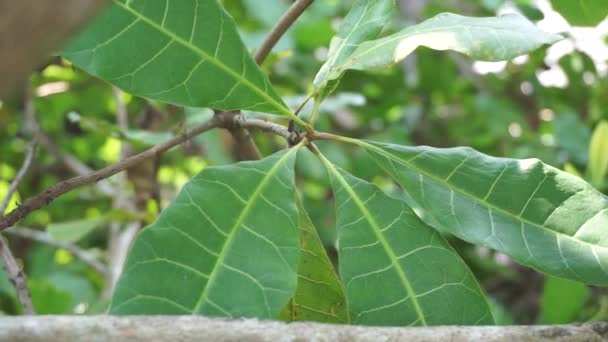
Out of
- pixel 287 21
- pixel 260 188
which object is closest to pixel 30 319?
pixel 260 188

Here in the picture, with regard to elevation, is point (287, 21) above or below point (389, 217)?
above

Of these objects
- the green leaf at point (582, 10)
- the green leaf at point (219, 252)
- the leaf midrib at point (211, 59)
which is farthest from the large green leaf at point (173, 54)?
the green leaf at point (582, 10)

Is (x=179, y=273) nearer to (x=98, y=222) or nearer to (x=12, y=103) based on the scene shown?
(x=98, y=222)

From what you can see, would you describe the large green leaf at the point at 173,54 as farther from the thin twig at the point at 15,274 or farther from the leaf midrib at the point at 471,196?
the thin twig at the point at 15,274

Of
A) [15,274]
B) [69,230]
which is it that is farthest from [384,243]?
[69,230]

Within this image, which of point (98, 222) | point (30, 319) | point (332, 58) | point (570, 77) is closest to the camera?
point (30, 319)

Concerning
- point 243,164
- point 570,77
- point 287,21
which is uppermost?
point 287,21

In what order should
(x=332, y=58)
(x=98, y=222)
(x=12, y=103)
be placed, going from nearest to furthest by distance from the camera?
(x=332, y=58)
(x=98, y=222)
(x=12, y=103)
